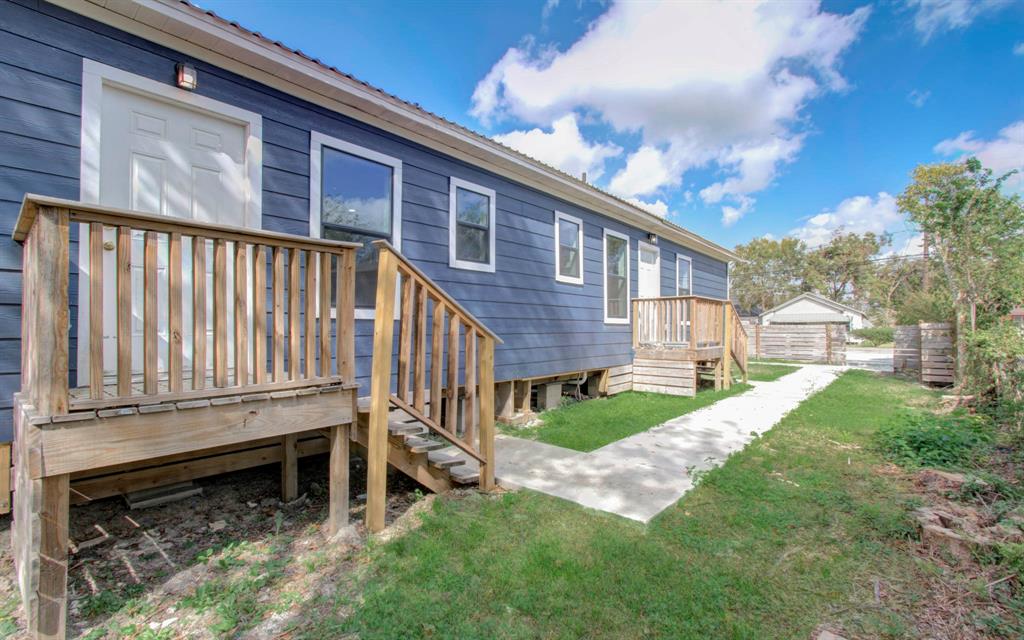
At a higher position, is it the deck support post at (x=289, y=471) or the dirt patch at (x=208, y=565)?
the deck support post at (x=289, y=471)

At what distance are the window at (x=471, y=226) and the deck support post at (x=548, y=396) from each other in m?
2.30

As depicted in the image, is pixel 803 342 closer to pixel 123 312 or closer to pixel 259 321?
pixel 259 321

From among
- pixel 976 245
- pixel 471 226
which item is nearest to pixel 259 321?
pixel 471 226

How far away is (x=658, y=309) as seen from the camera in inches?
340

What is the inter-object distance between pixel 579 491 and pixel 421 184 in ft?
11.4

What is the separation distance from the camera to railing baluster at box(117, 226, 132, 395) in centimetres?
197

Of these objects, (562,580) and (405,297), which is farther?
(405,297)

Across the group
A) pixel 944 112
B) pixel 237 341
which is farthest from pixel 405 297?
pixel 944 112

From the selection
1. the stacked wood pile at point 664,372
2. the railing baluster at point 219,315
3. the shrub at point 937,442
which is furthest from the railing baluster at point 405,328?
the stacked wood pile at point 664,372

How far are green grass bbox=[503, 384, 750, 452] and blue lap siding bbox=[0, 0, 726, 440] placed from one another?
2.21ft

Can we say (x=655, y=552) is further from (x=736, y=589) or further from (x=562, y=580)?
(x=562, y=580)

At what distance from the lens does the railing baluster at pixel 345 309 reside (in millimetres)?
2770

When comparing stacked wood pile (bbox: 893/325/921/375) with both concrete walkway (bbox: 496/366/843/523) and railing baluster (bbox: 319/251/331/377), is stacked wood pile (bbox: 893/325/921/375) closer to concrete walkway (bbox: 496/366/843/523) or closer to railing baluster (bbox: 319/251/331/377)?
concrete walkway (bbox: 496/366/843/523)

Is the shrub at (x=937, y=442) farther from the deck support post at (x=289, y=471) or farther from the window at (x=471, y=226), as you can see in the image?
the deck support post at (x=289, y=471)
